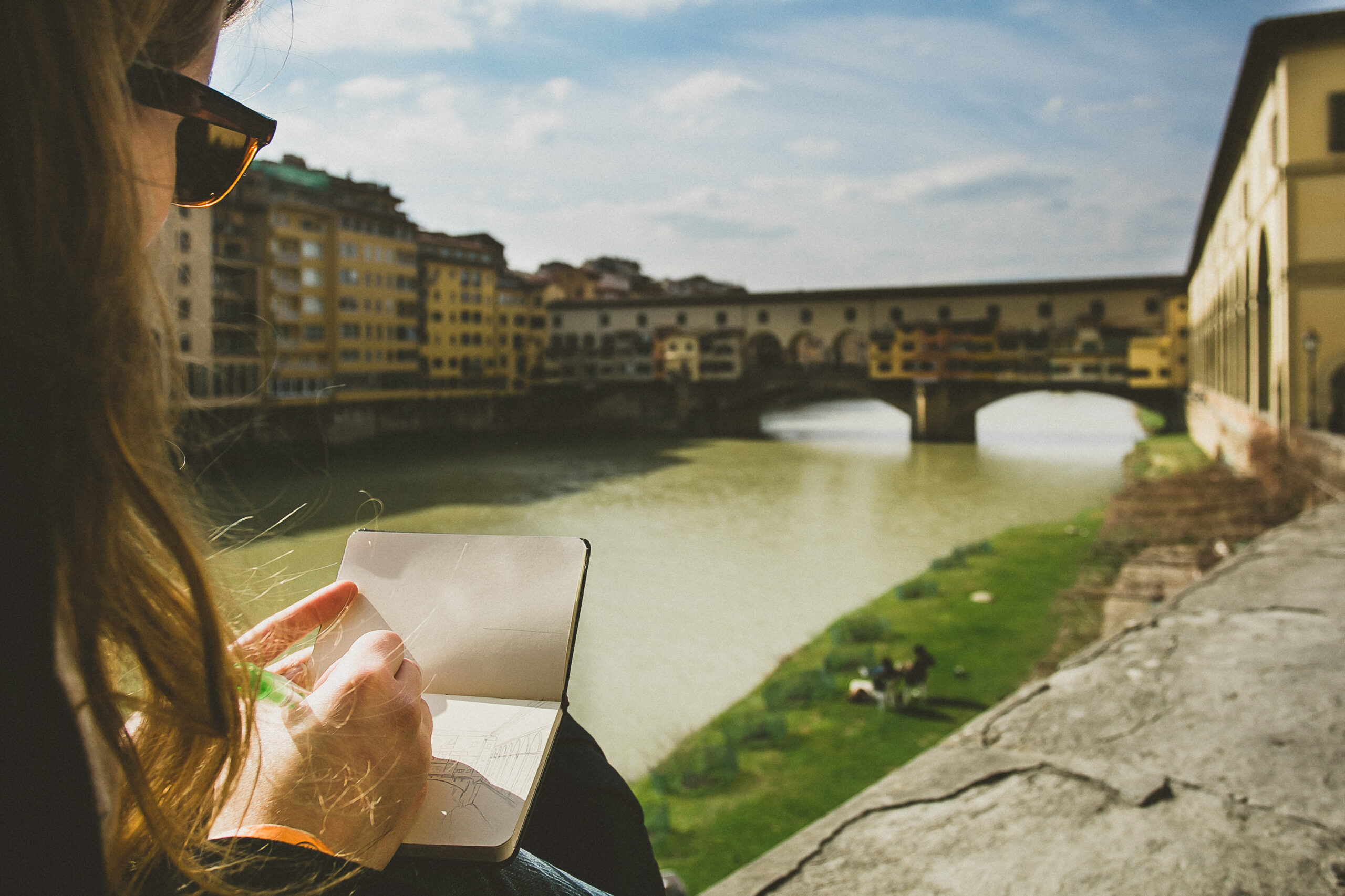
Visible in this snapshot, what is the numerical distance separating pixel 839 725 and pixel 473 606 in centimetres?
494

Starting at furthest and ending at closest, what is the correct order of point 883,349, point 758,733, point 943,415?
point 883,349 → point 943,415 → point 758,733

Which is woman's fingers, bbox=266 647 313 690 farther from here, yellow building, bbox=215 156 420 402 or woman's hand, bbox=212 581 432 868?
yellow building, bbox=215 156 420 402

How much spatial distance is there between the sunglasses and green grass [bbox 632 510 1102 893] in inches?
140

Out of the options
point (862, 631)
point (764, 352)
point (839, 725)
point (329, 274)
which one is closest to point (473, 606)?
point (839, 725)

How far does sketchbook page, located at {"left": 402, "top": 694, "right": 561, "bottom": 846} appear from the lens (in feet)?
1.66

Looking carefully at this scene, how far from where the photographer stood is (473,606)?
613 mm

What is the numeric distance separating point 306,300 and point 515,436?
8.24 m

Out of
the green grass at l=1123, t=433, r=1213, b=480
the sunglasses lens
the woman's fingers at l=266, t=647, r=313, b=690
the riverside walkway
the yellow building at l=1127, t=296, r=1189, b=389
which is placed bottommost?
the green grass at l=1123, t=433, r=1213, b=480

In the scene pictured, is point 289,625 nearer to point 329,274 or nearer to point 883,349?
point 329,274

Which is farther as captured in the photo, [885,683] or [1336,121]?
[1336,121]

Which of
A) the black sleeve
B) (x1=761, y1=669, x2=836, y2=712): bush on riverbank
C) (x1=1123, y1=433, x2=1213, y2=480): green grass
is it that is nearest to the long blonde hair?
the black sleeve

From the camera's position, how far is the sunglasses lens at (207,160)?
0.49 meters

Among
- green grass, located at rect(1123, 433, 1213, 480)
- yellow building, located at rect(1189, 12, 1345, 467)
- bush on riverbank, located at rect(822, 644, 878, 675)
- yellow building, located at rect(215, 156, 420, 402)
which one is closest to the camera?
bush on riverbank, located at rect(822, 644, 878, 675)

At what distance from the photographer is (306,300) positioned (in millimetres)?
24891
